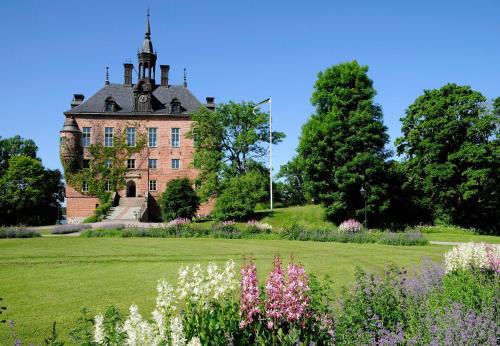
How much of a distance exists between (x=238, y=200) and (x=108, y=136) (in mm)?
19575

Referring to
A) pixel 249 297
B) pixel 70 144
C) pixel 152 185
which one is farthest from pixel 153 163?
pixel 249 297

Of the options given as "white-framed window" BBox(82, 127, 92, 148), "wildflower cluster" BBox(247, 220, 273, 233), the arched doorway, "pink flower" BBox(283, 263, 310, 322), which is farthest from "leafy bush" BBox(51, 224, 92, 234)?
"pink flower" BBox(283, 263, 310, 322)

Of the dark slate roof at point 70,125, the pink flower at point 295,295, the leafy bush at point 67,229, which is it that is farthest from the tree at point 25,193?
the pink flower at point 295,295

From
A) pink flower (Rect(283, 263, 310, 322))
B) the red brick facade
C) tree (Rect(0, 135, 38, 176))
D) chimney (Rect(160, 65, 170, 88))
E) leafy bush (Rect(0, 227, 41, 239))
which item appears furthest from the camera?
tree (Rect(0, 135, 38, 176))

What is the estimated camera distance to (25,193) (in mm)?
50375

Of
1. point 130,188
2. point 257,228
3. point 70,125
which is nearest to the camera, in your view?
point 257,228

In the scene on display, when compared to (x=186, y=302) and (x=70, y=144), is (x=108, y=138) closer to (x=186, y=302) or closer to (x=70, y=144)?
(x=70, y=144)

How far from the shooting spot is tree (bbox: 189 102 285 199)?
41.2 metres

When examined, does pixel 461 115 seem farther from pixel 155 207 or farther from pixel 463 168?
pixel 155 207

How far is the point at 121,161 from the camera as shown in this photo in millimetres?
47156

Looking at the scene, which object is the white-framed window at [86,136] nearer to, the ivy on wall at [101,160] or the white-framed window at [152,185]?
the ivy on wall at [101,160]

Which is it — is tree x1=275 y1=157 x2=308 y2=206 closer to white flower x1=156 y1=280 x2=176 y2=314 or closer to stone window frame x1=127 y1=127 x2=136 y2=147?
stone window frame x1=127 y1=127 x2=136 y2=147

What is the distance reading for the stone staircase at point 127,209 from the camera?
3997cm

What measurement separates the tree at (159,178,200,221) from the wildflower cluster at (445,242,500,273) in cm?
2895
